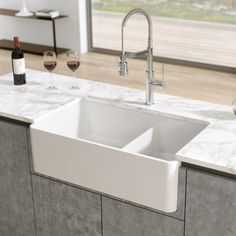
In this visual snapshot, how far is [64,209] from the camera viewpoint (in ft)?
8.04

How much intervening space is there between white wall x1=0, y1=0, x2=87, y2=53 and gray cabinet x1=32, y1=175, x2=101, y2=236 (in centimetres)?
467

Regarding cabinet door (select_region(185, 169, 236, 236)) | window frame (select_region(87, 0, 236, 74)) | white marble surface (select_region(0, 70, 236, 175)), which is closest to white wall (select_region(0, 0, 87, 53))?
window frame (select_region(87, 0, 236, 74))

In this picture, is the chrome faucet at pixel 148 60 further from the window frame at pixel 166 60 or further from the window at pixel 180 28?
the window frame at pixel 166 60

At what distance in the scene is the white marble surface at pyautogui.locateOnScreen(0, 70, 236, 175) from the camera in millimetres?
2041

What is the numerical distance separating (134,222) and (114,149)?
366mm

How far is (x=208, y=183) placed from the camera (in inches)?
78.2

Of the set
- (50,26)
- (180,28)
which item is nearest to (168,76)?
(180,28)

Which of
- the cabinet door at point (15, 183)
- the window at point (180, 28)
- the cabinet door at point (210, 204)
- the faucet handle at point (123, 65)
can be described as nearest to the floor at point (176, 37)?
the window at point (180, 28)

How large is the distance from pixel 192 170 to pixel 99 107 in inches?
33.0

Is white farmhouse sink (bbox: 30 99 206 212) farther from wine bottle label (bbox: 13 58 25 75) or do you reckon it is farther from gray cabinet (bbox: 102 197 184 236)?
wine bottle label (bbox: 13 58 25 75)

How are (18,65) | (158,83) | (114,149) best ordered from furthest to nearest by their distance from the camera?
(18,65)
(158,83)
(114,149)

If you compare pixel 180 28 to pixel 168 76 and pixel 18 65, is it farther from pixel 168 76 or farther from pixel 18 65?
pixel 18 65

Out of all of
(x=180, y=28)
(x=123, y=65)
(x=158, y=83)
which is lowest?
(x=180, y=28)

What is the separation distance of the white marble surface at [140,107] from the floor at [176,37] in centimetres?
351
